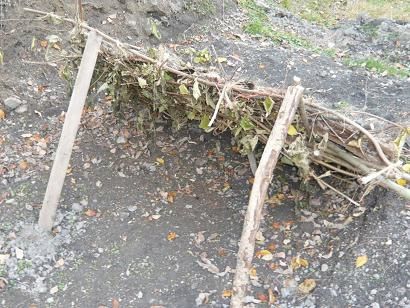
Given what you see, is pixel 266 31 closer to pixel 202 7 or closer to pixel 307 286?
pixel 202 7

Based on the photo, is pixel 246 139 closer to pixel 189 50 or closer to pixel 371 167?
pixel 371 167

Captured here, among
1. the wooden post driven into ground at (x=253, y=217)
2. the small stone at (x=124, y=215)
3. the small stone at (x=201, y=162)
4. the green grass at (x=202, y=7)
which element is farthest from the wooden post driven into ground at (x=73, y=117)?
the green grass at (x=202, y=7)

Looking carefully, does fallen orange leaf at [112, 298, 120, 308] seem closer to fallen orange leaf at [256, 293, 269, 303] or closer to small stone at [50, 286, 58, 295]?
small stone at [50, 286, 58, 295]

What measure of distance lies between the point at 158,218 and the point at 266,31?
12.1 feet

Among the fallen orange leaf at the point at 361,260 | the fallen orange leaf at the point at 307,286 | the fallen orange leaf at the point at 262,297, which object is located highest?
the fallen orange leaf at the point at 361,260

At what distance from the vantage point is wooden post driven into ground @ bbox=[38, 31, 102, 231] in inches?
142

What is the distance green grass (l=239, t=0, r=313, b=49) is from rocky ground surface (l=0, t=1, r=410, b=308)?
1281mm

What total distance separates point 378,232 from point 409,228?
0.68 ft

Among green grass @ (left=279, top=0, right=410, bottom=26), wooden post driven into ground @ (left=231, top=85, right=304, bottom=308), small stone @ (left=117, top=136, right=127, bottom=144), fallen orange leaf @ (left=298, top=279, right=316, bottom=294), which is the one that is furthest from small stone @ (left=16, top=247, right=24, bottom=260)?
green grass @ (left=279, top=0, right=410, bottom=26)

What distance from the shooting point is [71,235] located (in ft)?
12.7

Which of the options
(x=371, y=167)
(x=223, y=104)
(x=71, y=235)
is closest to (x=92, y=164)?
(x=71, y=235)

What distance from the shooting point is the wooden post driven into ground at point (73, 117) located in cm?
361

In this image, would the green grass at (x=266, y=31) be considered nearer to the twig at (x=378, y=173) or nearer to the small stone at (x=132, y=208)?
the small stone at (x=132, y=208)

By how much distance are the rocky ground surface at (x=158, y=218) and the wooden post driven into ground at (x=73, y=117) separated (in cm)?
33
